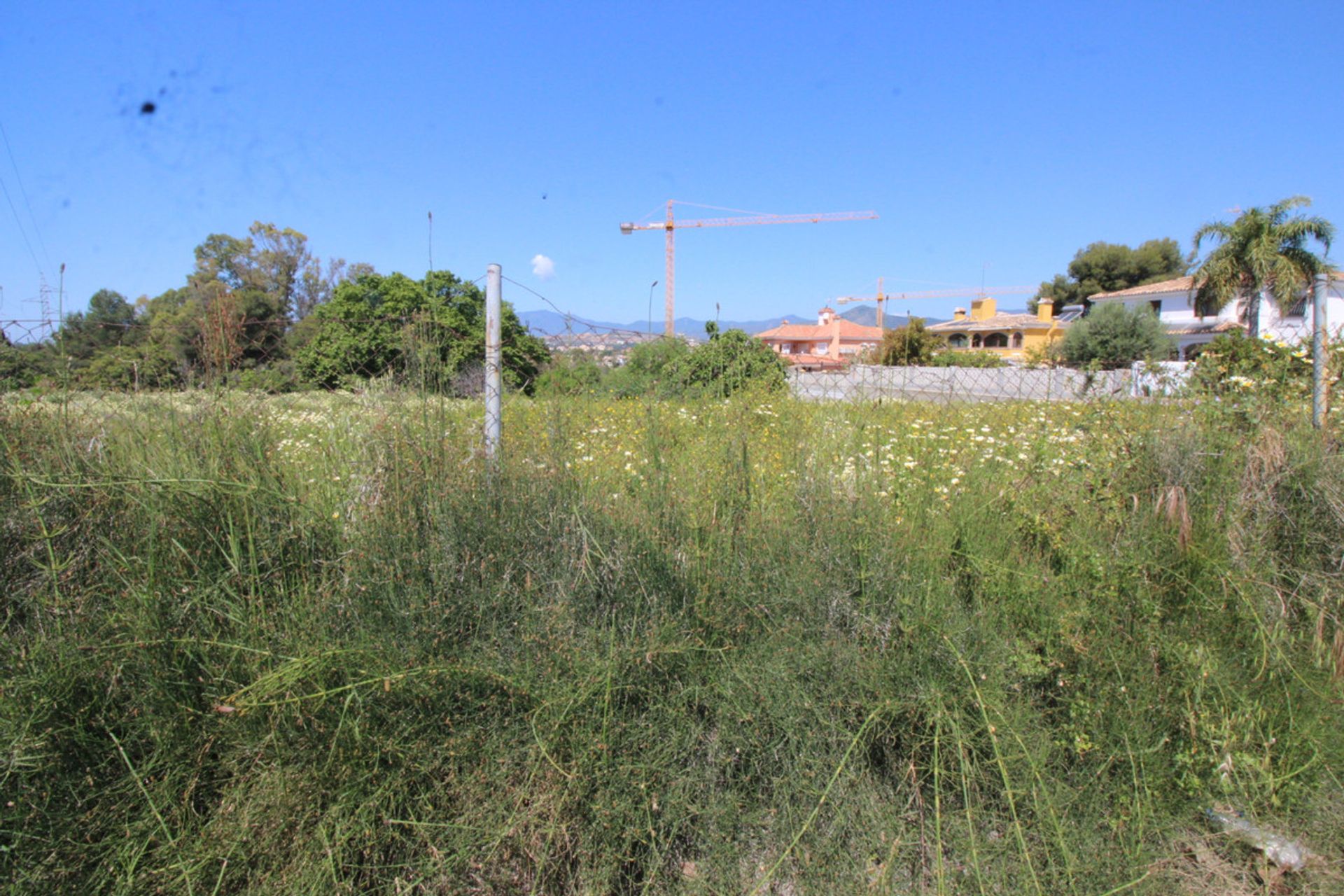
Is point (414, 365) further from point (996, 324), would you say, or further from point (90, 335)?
point (996, 324)

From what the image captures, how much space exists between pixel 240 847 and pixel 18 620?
4.09 ft

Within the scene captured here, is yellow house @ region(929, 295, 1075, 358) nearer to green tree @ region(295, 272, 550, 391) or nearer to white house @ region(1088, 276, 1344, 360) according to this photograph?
white house @ region(1088, 276, 1344, 360)

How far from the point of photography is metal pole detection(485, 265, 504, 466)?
303 centimetres

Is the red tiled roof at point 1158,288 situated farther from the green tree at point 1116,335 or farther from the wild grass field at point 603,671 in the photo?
the wild grass field at point 603,671

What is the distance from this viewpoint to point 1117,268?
190 ft

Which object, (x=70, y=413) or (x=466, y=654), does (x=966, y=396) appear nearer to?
(x=466, y=654)

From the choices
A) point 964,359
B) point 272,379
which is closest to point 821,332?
point 964,359

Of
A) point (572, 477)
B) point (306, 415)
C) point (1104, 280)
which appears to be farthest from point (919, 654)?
point (1104, 280)

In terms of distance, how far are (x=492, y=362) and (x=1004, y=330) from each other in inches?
2601

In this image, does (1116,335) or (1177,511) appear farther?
(1116,335)

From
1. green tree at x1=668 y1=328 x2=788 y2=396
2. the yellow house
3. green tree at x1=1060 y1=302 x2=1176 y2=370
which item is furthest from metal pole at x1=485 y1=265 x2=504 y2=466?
the yellow house

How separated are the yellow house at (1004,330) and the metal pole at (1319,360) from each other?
175 feet

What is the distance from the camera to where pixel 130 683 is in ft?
7.17

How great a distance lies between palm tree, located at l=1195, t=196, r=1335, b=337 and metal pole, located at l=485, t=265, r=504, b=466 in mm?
29999
